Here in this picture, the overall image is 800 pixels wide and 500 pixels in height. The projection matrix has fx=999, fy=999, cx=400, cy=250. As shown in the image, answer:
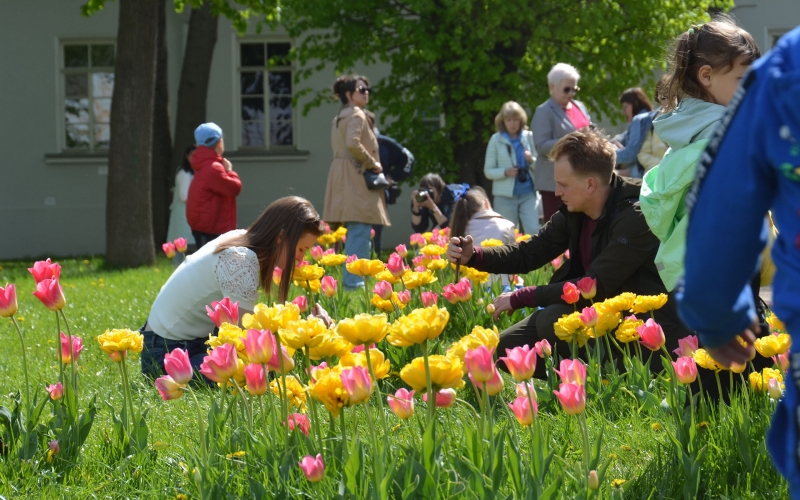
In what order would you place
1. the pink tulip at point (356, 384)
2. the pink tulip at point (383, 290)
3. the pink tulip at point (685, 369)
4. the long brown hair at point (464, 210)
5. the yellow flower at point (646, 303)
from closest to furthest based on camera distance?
the pink tulip at point (356, 384) → the pink tulip at point (685, 369) → the yellow flower at point (646, 303) → the pink tulip at point (383, 290) → the long brown hair at point (464, 210)

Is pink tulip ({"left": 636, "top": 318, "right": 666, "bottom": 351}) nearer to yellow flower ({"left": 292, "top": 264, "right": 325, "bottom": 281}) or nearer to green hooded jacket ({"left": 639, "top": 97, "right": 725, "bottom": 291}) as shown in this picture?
green hooded jacket ({"left": 639, "top": 97, "right": 725, "bottom": 291})

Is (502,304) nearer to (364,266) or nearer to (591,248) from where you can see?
(591,248)

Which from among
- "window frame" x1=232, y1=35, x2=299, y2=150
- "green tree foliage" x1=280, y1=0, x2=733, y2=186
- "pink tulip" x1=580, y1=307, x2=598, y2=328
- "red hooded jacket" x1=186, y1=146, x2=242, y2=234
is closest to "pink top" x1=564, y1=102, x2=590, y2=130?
"red hooded jacket" x1=186, y1=146, x2=242, y2=234

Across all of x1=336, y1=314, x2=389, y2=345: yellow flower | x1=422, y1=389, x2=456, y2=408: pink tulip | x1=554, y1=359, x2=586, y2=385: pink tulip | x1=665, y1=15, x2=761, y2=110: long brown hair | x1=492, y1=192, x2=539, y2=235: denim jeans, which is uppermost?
x1=665, y1=15, x2=761, y2=110: long brown hair

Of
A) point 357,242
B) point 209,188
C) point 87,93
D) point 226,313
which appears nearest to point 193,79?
point 87,93

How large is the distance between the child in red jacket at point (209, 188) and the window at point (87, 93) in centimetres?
1032

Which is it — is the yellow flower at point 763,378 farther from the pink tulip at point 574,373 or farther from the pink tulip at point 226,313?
the pink tulip at point 226,313

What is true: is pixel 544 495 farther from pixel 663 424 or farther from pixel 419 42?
pixel 419 42

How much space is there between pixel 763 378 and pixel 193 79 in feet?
47.0

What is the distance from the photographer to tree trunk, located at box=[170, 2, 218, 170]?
53.0 feet

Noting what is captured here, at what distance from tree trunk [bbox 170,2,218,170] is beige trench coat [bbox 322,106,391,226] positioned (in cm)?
836

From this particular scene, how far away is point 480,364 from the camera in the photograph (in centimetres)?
214

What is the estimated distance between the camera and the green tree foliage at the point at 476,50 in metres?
14.6

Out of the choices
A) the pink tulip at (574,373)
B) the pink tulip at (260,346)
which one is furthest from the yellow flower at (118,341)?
the pink tulip at (574,373)
